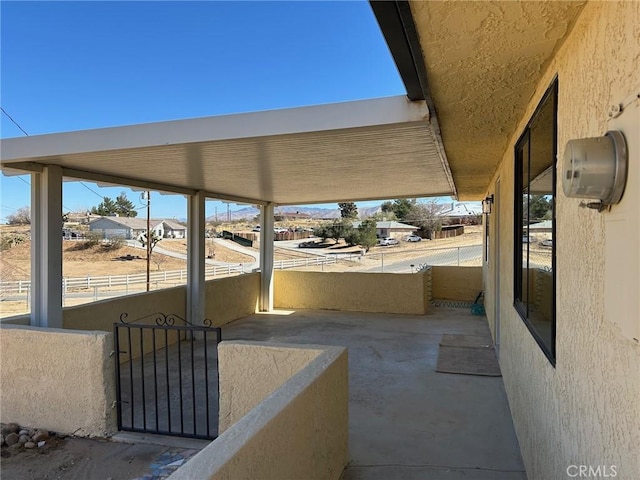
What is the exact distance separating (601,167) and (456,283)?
1199 cm

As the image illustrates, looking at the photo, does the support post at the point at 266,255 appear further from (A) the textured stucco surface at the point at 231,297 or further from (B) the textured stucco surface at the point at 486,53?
(B) the textured stucco surface at the point at 486,53

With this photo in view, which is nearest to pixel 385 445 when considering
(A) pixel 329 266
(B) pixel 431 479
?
(B) pixel 431 479

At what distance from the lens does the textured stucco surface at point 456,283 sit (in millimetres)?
12477

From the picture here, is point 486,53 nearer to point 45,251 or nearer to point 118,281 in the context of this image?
point 45,251

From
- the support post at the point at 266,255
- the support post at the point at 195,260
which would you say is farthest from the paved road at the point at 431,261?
the support post at the point at 195,260

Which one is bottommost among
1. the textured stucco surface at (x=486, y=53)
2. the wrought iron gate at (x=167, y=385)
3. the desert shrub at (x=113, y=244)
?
Answer: the wrought iron gate at (x=167, y=385)

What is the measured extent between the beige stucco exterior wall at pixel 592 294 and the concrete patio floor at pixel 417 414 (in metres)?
0.98

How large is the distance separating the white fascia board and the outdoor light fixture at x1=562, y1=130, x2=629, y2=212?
81.3 inches

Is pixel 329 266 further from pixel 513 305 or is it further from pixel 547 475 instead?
pixel 547 475

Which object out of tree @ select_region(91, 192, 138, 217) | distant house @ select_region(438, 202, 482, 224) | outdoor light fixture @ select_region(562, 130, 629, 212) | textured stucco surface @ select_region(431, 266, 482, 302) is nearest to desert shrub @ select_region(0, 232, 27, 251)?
tree @ select_region(91, 192, 138, 217)

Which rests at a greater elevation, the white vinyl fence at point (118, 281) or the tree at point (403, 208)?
the tree at point (403, 208)

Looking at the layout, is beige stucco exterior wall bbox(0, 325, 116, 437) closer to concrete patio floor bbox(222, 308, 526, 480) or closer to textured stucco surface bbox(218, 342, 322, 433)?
textured stucco surface bbox(218, 342, 322, 433)

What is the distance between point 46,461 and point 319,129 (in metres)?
3.48

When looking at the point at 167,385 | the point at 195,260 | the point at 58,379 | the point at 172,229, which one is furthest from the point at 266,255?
the point at 172,229
